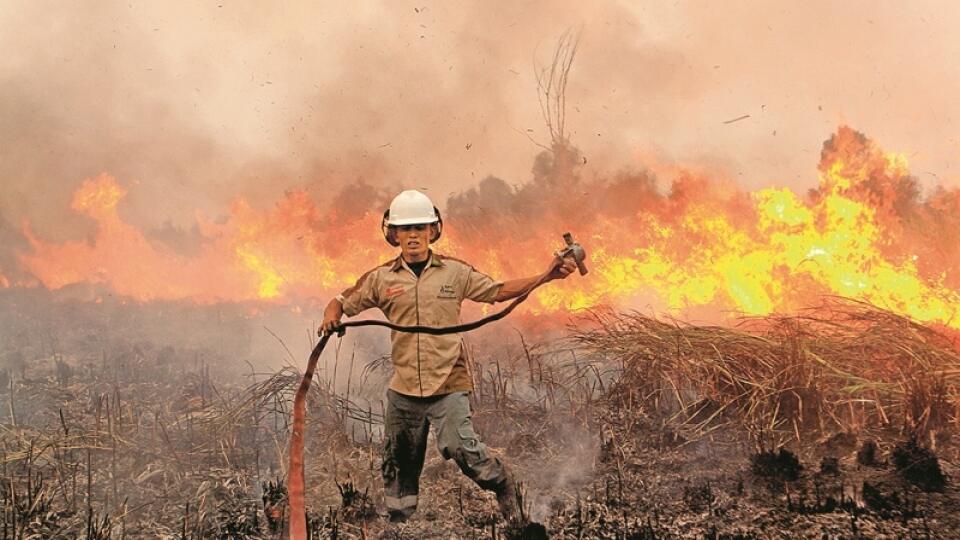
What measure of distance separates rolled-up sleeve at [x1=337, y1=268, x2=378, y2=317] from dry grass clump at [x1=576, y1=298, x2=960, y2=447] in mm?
2475

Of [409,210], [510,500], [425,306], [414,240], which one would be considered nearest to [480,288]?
[425,306]

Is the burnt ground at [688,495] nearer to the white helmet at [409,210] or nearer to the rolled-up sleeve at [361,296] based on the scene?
the rolled-up sleeve at [361,296]

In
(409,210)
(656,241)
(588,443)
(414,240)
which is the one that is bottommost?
(588,443)


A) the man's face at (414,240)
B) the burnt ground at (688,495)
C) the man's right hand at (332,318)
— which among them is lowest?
the burnt ground at (688,495)

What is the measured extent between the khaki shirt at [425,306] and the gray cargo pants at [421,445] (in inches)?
3.8

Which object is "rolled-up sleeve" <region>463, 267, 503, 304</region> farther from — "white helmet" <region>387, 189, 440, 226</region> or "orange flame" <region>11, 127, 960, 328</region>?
"orange flame" <region>11, 127, 960, 328</region>

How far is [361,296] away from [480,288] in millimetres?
741

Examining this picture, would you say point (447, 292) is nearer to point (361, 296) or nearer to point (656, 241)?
point (361, 296)

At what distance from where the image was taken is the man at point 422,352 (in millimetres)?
4117

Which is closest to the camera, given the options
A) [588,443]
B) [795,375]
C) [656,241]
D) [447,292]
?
[447,292]

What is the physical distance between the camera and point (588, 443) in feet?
18.4

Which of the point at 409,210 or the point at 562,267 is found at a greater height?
the point at 409,210

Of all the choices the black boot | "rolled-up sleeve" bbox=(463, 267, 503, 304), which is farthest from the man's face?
the black boot

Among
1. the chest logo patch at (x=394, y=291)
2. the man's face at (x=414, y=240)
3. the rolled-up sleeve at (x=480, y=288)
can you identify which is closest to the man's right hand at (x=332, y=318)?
the chest logo patch at (x=394, y=291)
